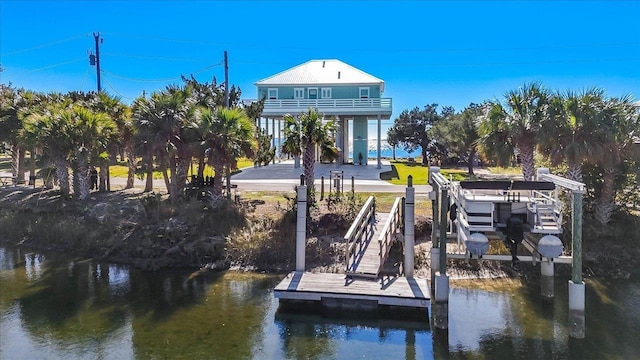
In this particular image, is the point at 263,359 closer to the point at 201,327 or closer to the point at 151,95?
the point at 201,327

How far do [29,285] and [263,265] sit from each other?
798 centimetres

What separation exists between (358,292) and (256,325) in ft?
9.62

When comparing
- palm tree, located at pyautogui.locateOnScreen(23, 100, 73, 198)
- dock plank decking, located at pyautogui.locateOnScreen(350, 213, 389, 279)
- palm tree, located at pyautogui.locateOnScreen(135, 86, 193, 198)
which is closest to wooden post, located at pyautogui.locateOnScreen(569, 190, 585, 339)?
dock plank decking, located at pyautogui.locateOnScreen(350, 213, 389, 279)

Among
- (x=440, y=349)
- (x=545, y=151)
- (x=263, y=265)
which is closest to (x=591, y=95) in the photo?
(x=545, y=151)

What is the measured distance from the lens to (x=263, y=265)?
1761 cm

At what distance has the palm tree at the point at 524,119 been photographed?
62.3 feet

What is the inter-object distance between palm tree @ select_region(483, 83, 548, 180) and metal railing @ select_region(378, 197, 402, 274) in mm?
5336

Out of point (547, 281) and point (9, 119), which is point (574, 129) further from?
point (9, 119)

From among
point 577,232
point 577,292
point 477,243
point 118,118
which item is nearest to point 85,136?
point 118,118

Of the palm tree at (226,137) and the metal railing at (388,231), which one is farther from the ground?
the palm tree at (226,137)

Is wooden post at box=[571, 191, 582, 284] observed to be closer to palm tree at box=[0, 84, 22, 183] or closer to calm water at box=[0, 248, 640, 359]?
calm water at box=[0, 248, 640, 359]

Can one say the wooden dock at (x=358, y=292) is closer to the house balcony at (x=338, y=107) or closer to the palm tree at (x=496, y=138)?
the palm tree at (x=496, y=138)

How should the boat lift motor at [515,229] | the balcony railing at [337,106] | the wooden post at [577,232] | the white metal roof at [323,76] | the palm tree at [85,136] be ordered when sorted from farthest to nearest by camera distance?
the white metal roof at [323,76] < the balcony railing at [337,106] < the palm tree at [85,136] < the boat lift motor at [515,229] < the wooden post at [577,232]

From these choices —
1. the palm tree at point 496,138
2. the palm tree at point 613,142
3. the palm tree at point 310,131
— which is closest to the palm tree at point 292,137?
the palm tree at point 310,131
